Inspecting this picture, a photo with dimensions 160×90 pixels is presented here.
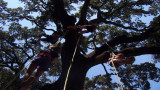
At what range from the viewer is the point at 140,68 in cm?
559

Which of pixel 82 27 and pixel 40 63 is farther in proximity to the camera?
pixel 82 27

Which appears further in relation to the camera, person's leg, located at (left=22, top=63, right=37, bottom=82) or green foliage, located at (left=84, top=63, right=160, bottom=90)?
green foliage, located at (left=84, top=63, right=160, bottom=90)

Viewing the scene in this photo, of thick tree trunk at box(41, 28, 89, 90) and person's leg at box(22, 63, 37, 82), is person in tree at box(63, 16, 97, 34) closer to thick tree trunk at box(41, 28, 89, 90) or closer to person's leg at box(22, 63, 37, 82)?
thick tree trunk at box(41, 28, 89, 90)

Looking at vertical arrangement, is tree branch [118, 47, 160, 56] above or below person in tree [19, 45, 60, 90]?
above

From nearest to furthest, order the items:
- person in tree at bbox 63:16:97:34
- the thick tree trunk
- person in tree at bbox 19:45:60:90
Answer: person in tree at bbox 19:45:60:90 < the thick tree trunk < person in tree at bbox 63:16:97:34

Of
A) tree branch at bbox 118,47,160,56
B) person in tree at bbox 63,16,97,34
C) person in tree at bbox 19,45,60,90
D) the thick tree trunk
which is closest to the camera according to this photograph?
person in tree at bbox 19,45,60,90

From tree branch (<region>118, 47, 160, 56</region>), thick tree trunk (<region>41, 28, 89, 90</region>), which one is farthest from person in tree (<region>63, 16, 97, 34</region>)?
tree branch (<region>118, 47, 160, 56</region>)

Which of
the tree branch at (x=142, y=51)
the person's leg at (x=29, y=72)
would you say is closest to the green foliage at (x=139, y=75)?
the tree branch at (x=142, y=51)

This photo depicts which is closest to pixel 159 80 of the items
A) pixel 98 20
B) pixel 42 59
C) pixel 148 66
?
pixel 148 66

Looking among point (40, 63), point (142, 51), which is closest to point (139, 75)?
point (142, 51)

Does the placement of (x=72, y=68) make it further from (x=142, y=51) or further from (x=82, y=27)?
(x=142, y=51)

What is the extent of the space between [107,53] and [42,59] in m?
1.76

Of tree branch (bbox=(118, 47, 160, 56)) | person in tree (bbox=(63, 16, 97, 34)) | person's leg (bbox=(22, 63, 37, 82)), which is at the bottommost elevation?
person's leg (bbox=(22, 63, 37, 82))

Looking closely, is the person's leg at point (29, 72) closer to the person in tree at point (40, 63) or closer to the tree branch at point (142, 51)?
the person in tree at point (40, 63)
